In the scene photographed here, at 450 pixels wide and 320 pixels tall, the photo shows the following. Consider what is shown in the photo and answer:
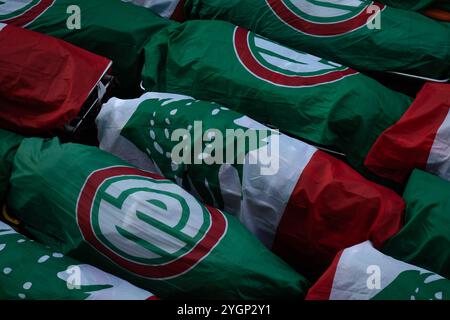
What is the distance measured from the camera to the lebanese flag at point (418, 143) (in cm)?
176

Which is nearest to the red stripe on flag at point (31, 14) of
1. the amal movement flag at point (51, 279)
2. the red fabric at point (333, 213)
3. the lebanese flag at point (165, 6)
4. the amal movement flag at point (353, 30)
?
the lebanese flag at point (165, 6)

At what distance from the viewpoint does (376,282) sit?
58.6 inches

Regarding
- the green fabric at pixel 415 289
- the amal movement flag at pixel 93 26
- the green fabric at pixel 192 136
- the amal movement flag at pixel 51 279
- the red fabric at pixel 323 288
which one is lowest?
the amal movement flag at pixel 51 279

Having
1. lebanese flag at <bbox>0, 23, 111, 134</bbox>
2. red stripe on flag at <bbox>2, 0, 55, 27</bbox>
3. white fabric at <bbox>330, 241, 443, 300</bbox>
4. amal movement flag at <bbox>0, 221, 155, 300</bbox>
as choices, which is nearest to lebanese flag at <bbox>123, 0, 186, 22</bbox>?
red stripe on flag at <bbox>2, 0, 55, 27</bbox>

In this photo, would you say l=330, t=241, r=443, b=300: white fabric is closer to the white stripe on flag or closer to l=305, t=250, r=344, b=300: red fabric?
l=305, t=250, r=344, b=300: red fabric

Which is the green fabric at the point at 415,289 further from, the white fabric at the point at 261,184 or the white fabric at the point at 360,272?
the white fabric at the point at 261,184

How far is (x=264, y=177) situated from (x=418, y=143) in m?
0.42

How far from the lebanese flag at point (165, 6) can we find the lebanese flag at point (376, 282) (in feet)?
3.72

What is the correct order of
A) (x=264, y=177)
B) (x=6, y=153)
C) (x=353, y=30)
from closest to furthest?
(x=264, y=177)
(x=6, y=153)
(x=353, y=30)

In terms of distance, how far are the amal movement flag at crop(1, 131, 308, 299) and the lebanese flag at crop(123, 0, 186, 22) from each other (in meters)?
0.73

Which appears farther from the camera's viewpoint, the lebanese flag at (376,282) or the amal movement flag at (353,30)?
the amal movement flag at (353,30)

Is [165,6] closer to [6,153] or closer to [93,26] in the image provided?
[93,26]

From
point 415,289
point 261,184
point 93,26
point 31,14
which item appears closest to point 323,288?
point 415,289

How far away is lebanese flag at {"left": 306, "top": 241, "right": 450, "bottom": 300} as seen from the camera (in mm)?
1472
